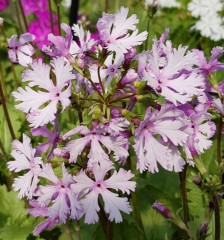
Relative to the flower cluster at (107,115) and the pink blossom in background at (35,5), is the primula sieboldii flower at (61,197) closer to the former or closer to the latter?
the flower cluster at (107,115)

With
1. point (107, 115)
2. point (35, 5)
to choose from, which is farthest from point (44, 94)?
point (35, 5)

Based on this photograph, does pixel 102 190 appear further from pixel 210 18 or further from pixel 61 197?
pixel 210 18

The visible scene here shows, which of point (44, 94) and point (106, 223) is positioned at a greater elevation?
point (44, 94)

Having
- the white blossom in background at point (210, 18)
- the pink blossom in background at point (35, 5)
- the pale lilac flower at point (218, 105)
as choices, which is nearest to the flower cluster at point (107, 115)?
the pale lilac flower at point (218, 105)

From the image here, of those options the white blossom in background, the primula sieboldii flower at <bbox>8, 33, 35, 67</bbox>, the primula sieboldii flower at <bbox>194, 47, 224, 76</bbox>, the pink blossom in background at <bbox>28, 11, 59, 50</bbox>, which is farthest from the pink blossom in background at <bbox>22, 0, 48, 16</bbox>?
the primula sieboldii flower at <bbox>194, 47, 224, 76</bbox>

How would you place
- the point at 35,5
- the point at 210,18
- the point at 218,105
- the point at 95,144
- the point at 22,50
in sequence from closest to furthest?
1. the point at 95,144
2. the point at 218,105
3. the point at 22,50
4. the point at 210,18
5. the point at 35,5

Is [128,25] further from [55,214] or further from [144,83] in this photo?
[55,214]
